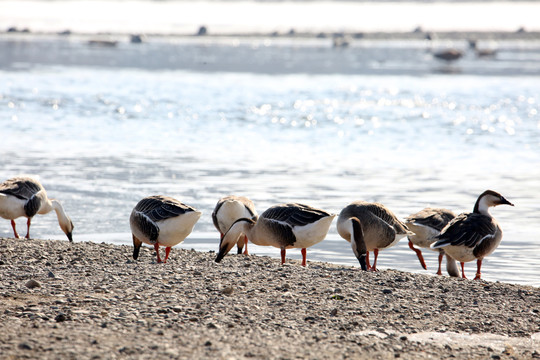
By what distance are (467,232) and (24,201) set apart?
22.5 feet

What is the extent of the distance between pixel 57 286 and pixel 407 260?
589 centimetres

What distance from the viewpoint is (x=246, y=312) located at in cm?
793

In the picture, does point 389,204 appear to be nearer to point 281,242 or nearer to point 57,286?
point 281,242

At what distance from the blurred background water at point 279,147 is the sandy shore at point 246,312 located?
242cm

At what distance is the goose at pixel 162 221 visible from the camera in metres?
10.6

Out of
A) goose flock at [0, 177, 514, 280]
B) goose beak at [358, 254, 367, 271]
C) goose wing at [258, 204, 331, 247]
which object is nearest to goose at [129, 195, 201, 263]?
goose flock at [0, 177, 514, 280]

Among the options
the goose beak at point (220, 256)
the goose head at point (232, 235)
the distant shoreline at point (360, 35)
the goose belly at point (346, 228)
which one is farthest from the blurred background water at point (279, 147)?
the distant shoreline at point (360, 35)

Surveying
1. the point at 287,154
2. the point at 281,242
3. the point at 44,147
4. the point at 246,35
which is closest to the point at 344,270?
the point at 281,242

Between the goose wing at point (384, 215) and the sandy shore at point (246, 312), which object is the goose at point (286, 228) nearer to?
the sandy shore at point (246, 312)

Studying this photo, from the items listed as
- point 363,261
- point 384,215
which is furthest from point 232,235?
point 384,215

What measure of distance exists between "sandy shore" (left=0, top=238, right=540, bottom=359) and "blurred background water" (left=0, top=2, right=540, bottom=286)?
2416 millimetres

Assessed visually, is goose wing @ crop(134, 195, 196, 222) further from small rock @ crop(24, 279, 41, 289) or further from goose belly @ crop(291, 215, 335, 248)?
small rock @ crop(24, 279, 41, 289)

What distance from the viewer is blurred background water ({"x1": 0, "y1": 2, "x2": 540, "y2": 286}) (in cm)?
1481

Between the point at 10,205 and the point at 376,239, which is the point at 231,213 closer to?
the point at 376,239
